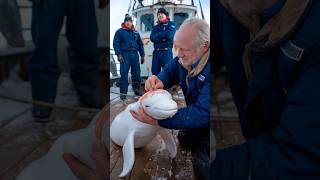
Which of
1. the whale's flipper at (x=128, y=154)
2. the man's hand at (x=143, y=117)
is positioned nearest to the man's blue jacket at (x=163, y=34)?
the man's hand at (x=143, y=117)

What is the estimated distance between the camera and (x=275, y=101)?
56cm

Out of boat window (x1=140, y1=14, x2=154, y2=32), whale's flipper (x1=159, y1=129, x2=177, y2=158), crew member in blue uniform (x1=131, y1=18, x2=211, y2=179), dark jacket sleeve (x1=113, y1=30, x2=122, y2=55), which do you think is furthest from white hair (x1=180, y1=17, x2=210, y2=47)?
whale's flipper (x1=159, y1=129, x2=177, y2=158)

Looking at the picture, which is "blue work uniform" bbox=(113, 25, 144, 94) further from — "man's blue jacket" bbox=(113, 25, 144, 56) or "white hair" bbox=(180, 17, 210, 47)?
"white hair" bbox=(180, 17, 210, 47)

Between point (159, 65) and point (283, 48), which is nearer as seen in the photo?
point (283, 48)

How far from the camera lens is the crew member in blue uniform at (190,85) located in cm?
104

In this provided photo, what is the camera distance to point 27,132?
0.54 meters

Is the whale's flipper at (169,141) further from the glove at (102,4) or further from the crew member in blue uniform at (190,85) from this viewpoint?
the glove at (102,4)

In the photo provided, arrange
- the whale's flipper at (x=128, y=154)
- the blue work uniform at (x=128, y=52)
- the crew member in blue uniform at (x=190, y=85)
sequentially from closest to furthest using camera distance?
1. the blue work uniform at (x=128, y=52)
2. the crew member in blue uniform at (x=190, y=85)
3. the whale's flipper at (x=128, y=154)

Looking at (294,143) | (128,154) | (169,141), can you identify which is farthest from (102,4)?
(169,141)

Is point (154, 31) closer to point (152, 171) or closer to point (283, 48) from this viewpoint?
point (152, 171)

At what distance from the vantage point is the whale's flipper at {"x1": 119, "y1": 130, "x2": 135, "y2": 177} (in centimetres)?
117

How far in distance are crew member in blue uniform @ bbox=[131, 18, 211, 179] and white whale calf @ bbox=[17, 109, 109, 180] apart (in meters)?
0.46

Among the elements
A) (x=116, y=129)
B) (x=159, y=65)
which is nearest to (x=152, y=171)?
(x=116, y=129)

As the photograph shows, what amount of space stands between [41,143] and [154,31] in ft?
2.23
